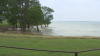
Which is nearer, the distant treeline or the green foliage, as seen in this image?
the distant treeline

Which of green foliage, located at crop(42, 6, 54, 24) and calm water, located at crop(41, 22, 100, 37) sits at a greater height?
green foliage, located at crop(42, 6, 54, 24)

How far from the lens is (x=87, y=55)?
5.85 metres

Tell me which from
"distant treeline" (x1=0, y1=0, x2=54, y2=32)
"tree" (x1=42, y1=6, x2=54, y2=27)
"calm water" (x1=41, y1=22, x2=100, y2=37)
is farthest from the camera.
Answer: "tree" (x1=42, y1=6, x2=54, y2=27)

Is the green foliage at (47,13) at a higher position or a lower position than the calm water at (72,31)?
higher

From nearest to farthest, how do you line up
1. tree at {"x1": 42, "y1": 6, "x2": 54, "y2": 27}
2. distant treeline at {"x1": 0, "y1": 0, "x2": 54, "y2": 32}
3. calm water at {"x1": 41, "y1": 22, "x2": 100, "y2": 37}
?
calm water at {"x1": 41, "y1": 22, "x2": 100, "y2": 37}
distant treeline at {"x1": 0, "y1": 0, "x2": 54, "y2": 32}
tree at {"x1": 42, "y1": 6, "x2": 54, "y2": 27}

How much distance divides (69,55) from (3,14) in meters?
37.0

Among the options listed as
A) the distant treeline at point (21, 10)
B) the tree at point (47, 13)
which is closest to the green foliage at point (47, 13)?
the tree at point (47, 13)

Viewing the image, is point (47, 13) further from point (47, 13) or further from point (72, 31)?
point (72, 31)

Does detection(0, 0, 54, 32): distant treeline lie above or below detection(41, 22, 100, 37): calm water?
above

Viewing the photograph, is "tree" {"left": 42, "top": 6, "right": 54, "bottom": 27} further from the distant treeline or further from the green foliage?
the distant treeline

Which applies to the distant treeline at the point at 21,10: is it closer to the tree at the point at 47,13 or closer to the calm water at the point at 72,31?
the calm water at the point at 72,31

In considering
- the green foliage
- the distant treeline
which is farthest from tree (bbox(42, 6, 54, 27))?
the distant treeline

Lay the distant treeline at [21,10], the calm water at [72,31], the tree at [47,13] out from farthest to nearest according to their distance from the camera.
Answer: the tree at [47,13] → the distant treeline at [21,10] → the calm water at [72,31]

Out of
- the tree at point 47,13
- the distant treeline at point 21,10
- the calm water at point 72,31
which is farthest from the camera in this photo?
the tree at point 47,13
